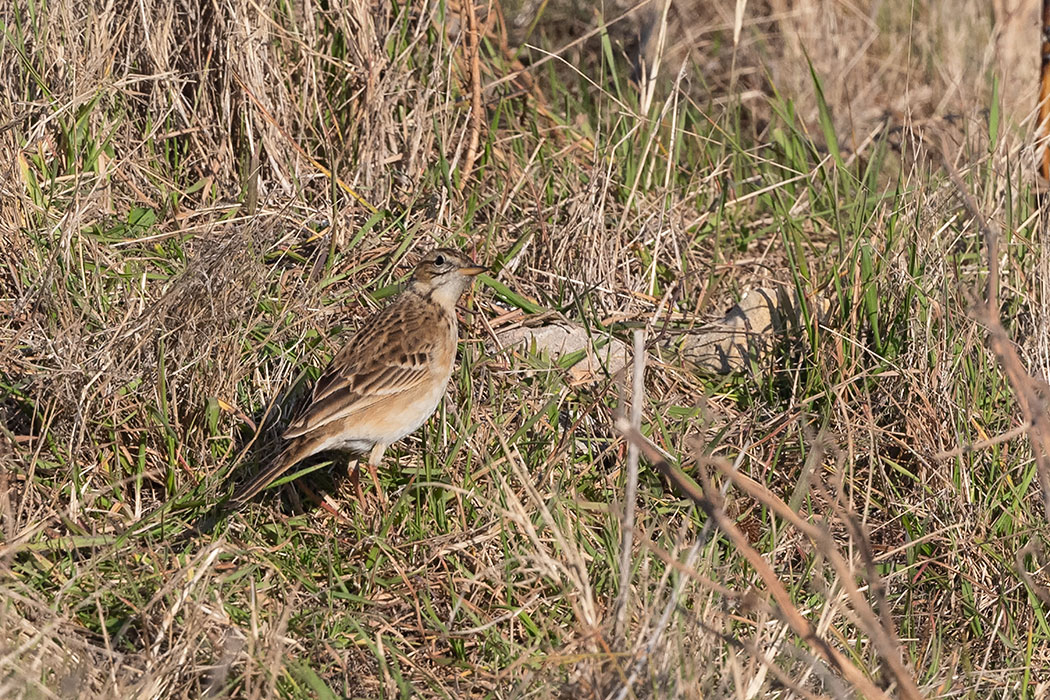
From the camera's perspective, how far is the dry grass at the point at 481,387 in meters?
4.35

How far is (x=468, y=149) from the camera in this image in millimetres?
6953

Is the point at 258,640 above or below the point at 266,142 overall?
below

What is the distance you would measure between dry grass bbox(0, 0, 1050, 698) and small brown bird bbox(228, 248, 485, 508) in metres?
0.26

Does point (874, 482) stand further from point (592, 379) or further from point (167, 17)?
point (167, 17)

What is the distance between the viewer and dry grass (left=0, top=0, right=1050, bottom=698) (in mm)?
4352

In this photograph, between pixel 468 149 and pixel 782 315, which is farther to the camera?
pixel 468 149

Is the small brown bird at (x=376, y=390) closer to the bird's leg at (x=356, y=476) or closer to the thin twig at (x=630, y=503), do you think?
the bird's leg at (x=356, y=476)

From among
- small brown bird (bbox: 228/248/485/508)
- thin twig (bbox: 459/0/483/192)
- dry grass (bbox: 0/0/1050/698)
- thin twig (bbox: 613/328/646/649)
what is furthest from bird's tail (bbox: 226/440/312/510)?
thin twig (bbox: 459/0/483/192)

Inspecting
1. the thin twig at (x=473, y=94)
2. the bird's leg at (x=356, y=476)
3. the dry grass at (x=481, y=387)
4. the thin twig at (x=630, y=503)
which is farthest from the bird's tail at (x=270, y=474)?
the thin twig at (x=473, y=94)

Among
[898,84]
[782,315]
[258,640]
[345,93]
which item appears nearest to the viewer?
[258,640]

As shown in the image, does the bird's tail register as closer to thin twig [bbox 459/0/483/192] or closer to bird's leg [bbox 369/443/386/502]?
bird's leg [bbox 369/443/386/502]

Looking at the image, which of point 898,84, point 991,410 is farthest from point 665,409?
point 898,84

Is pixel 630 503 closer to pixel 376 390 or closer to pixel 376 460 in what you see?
pixel 376 390

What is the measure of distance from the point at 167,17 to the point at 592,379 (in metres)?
2.84
